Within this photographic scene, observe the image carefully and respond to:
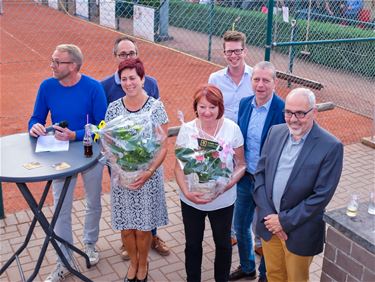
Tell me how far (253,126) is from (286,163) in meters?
0.68

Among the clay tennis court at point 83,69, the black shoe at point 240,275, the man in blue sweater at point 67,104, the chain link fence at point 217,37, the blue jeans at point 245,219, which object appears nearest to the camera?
the man in blue sweater at point 67,104

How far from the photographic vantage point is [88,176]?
393 cm

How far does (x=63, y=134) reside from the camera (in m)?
3.65

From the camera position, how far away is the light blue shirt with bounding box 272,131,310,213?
119 inches

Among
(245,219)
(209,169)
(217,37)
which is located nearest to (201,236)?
(245,219)

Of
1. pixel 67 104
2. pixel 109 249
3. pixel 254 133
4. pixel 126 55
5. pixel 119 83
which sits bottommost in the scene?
pixel 109 249

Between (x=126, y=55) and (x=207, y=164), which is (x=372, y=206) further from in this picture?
(x=126, y=55)

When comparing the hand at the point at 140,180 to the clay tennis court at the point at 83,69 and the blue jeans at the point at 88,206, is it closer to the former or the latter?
the blue jeans at the point at 88,206

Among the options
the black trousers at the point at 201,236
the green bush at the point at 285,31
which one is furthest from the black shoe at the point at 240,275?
the green bush at the point at 285,31

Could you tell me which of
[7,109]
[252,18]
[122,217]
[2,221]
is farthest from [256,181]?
[252,18]

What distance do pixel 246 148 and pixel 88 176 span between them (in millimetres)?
1360

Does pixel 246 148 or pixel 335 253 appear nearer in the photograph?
pixel 335 253

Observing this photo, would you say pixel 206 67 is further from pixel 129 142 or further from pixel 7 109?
pixel 129 142

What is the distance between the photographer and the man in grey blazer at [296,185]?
9.51 ft
